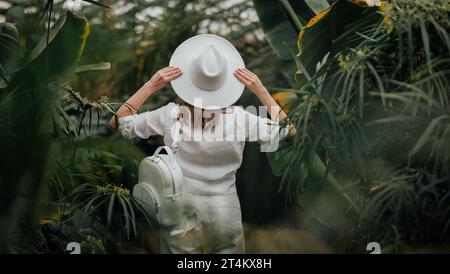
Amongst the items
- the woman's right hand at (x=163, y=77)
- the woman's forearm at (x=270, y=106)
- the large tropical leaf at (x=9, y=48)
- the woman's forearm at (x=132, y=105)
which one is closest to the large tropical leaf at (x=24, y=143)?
the large tropical leaf at (x=9, y=48)

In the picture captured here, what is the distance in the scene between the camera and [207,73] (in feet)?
14.3

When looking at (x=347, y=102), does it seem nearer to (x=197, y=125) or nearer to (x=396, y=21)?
(x=396, y=21)

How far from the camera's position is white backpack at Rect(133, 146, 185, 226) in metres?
4.23

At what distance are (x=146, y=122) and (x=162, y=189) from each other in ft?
1.24

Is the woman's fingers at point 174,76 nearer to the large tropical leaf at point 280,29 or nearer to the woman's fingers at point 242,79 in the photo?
the woman's fingers at point 242,79

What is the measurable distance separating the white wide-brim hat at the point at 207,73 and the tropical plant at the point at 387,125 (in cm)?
38

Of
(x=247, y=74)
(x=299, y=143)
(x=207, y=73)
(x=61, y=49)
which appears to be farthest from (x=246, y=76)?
(x=61, y=49)

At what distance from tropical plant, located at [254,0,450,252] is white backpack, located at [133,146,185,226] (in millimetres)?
569

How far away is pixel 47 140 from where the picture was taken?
4172 millimetres

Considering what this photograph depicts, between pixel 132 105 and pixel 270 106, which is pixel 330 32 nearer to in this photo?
pixel 270 106

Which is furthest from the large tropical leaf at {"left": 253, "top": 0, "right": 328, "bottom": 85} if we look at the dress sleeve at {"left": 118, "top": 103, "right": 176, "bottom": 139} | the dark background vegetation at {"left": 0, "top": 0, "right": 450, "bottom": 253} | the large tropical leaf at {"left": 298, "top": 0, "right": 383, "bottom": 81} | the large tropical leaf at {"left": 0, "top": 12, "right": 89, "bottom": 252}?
the large tropical leaf at {"left": 0, "top": 12, "right": 89, "bottom": 252}

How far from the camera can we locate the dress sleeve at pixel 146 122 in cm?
435

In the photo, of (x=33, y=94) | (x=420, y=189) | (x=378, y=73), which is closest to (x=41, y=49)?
(x=33, y=94)
